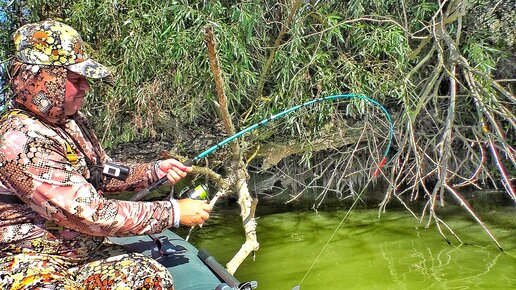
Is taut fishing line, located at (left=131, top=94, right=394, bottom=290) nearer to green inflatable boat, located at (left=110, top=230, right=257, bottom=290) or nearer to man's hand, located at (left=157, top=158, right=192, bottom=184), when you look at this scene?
man's hand, located at (left=157, top=158, right=192, bottom=184)

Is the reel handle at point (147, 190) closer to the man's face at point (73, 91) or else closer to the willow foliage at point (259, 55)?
the man's face at point (73, 91)

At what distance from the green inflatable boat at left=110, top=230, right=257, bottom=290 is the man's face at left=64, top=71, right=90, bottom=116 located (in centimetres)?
61

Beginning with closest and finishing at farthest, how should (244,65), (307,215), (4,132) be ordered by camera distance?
1. (4,132)
2. (244,65)
3. (307,215)

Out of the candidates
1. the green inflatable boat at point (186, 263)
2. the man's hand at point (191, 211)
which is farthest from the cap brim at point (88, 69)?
the green inflatable boat at point (186, 263)

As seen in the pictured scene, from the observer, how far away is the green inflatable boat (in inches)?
82.6

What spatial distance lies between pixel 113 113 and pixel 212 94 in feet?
3.38

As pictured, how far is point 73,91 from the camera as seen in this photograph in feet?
5.77

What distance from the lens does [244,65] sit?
14.1ft

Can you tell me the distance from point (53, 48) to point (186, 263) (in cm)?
109

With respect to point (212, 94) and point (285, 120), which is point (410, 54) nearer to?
point (285, 120)

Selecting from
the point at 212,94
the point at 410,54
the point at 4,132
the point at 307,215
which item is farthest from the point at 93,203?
the point at 307,215

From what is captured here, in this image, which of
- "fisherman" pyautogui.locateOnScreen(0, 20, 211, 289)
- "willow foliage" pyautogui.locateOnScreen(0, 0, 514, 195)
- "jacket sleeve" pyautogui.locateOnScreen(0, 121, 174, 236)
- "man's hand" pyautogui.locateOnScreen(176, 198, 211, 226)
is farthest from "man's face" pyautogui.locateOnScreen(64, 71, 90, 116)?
"willow foliage" pyautogui.locateOnScreen(0, 0, 514, 195)

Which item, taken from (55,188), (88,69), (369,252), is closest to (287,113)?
(369,252)

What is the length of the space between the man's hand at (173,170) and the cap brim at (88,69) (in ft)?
1.72
